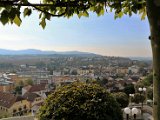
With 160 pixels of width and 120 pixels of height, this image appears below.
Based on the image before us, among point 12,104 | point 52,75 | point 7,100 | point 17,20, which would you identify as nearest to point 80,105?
point 17,20

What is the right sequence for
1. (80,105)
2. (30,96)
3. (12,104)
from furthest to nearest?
(30,96) < (12,104) < (80,105)

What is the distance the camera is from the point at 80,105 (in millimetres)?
6832

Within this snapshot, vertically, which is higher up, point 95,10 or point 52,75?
point 95,10

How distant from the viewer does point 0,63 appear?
13888 centimetres

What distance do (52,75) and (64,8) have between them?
385 feet

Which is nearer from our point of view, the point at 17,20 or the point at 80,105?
the point at 17,20

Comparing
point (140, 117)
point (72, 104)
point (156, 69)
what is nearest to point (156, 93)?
point (156, 69)

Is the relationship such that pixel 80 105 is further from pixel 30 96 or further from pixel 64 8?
pixel 30 96

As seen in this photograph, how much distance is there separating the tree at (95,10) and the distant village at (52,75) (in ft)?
167

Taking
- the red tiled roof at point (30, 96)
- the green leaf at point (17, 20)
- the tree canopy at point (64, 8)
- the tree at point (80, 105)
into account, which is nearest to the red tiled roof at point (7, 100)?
the red tiled roof at point (30, 96)

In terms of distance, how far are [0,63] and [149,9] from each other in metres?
140

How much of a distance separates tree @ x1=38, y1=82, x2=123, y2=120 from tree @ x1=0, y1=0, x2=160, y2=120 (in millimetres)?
3467

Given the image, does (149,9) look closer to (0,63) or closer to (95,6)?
(95,6)

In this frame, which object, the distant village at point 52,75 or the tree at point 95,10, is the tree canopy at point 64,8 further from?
the distant village at point 52,75
